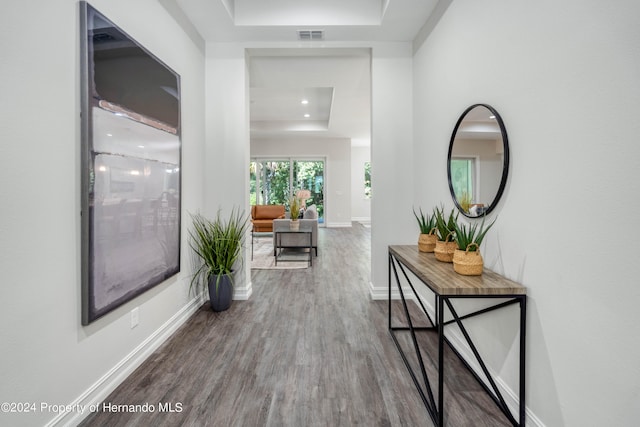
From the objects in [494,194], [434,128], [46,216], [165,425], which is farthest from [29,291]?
[434,128]

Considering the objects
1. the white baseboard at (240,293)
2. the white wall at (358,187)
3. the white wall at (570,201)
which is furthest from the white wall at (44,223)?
the white wall at (358,187)

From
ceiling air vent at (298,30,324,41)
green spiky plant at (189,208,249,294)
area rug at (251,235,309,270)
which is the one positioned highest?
ceiling air vent at (298,30,324,41)

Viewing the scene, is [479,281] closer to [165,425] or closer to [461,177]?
[461,177]

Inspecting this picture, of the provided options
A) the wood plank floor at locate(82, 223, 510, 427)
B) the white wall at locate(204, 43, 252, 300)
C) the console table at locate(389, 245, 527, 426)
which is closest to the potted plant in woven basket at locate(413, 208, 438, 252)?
the console table at locate(389, 245, 527, 426)

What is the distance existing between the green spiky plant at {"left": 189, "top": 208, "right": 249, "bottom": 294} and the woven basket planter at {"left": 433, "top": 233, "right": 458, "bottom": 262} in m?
1.86

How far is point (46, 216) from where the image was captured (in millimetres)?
1298

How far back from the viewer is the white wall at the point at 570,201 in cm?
97

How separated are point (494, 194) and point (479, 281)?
0.55 m

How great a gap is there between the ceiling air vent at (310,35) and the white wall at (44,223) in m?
1.69

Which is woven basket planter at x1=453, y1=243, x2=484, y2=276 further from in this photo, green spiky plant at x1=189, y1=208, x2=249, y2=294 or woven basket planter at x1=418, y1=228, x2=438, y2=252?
green spiky plant at x1=189, y1=208, x2=249, y2=294

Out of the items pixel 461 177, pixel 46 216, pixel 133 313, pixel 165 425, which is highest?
pixel 461 177

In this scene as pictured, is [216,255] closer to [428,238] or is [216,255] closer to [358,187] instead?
Result: [428,238]

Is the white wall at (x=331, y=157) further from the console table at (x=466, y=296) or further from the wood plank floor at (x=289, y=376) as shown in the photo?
the console table at (x=466, y=296)

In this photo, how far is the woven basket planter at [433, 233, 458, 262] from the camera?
188 cm
